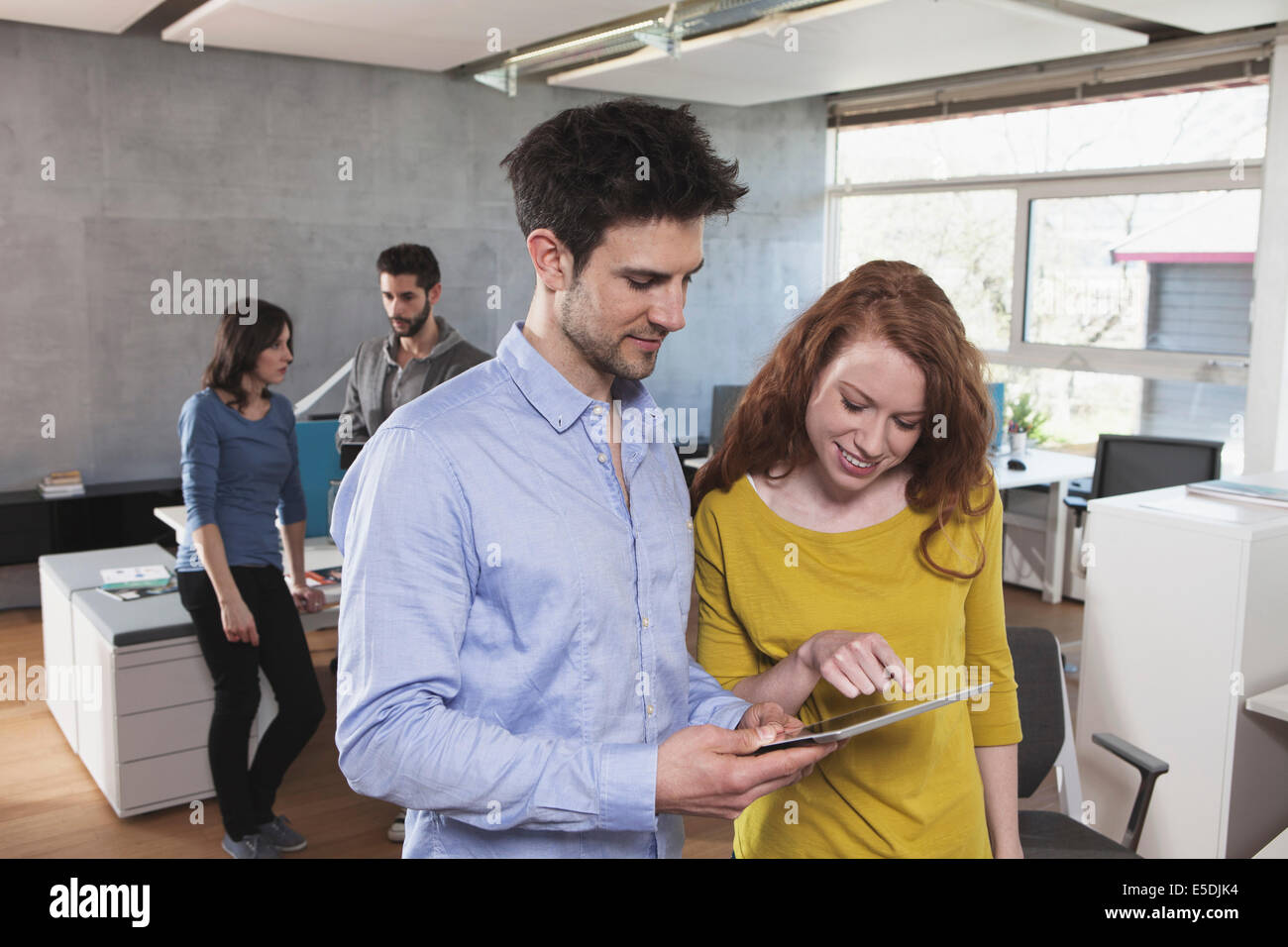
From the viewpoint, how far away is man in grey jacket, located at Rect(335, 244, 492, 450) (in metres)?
3.84

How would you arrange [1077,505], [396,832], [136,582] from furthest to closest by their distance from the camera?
[1077,505]
[136,582]
[396,832]

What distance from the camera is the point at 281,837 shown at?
3494 mm

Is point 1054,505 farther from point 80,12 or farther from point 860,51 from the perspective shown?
point 80,12

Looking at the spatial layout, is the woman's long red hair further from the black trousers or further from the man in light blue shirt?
the black trousers

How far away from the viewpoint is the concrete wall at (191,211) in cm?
616

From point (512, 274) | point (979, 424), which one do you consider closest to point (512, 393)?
point (979, 424)

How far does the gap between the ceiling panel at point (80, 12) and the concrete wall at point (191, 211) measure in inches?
14.0

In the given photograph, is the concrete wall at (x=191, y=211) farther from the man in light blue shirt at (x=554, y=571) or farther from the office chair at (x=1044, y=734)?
the man in light blue shirt at (x=554, y=571)

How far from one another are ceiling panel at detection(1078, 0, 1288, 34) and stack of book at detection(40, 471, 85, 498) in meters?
5.83

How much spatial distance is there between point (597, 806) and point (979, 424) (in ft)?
2.70

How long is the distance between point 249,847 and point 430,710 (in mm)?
2715

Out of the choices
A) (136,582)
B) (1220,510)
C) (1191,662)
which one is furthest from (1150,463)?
(136,582)

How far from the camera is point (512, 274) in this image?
25.8ft
